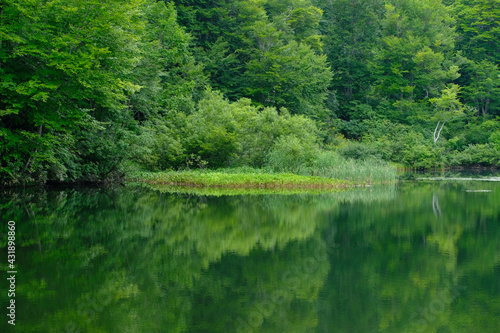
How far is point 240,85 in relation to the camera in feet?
126

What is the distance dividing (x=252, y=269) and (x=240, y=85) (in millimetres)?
32255

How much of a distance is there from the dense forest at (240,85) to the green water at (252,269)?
16.3 feet

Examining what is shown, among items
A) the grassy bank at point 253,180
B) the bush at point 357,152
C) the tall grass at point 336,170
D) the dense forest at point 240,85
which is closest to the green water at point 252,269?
the dense forest at point 240,85

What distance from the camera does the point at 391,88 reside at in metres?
42.8

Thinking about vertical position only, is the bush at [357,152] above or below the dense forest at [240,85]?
below

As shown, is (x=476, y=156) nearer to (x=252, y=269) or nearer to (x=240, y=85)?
(x=240, y=85)

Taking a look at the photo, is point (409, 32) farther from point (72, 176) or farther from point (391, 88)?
point (72, 176)

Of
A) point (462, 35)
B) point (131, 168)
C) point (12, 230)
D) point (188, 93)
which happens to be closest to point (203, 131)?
point (131, 168)

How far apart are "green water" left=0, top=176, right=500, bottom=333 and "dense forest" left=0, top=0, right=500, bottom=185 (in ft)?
16.3

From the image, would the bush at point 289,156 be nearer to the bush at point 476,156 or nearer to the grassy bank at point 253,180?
the grassy bank at point 253,180

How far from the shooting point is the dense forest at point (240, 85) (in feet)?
54.9

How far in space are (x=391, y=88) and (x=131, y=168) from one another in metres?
27.2

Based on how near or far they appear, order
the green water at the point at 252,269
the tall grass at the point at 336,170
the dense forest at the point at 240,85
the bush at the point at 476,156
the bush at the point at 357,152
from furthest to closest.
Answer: the bush at the point at 476,156, the bush at the point at 357,152, the tall grass at the point at 336,170, the dense forest at the point at 240,85, the green water at the point at 252,269

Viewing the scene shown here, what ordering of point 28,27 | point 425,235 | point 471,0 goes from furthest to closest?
point 471,0
point 28,27
point 425,235
